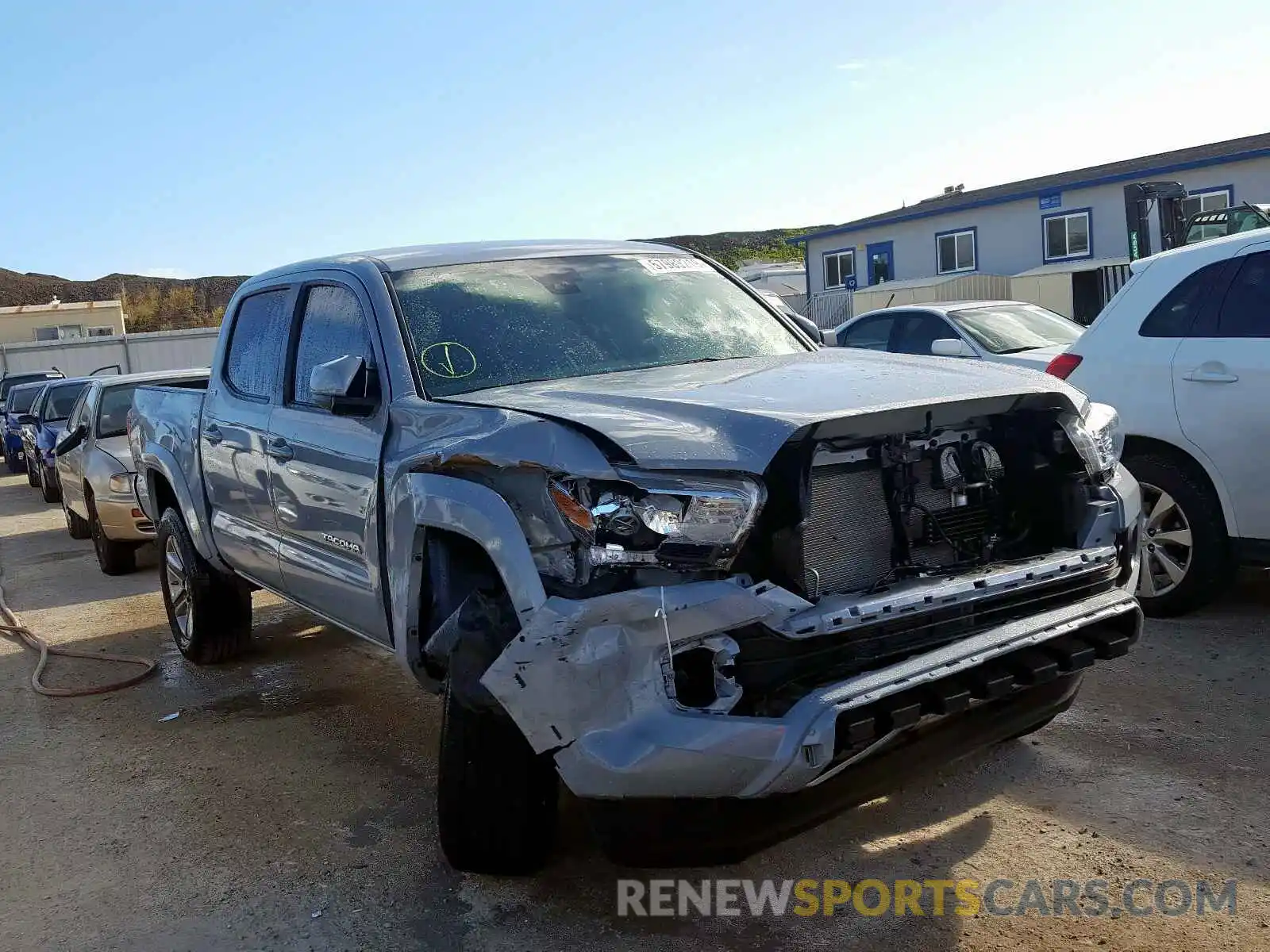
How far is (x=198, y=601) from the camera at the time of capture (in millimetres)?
6578

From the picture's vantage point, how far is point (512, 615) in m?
3.36

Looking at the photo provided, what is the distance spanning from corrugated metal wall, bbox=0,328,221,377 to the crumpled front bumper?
124 ft

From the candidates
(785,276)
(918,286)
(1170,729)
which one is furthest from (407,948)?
(785,276)

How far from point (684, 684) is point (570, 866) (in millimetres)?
1081

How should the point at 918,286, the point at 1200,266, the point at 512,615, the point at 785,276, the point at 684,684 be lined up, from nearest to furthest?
the point at 684,684
the point at 512,615
the point at 1200,266
the point at 918,286
the point at 785,276

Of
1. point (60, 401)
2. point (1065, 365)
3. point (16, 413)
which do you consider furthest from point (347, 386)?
point (16, 413)

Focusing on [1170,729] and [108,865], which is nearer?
[108,865]

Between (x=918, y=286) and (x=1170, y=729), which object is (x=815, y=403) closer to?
(x=1170, y=729)

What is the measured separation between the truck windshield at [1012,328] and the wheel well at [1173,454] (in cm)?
517

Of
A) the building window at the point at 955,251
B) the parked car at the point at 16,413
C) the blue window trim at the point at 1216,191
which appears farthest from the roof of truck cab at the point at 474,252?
the building window at the point at 955,251

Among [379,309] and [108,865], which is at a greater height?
[379,309]

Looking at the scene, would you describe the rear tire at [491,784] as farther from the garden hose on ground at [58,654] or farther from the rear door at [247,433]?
the garden hose on ground at [58,654]

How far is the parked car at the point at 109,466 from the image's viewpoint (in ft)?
32.4

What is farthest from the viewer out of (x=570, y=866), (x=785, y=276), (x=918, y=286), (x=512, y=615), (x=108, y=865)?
(x=785, y=276)
